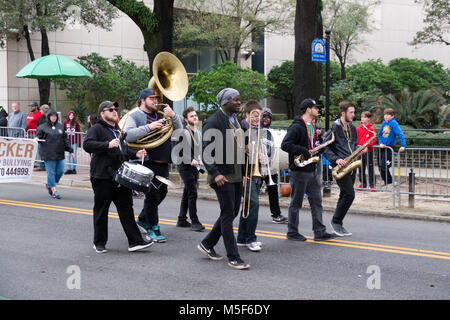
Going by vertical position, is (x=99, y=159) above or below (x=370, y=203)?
above

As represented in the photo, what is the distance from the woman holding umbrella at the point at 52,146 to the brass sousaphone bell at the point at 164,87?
4.48m

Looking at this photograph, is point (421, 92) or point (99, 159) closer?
point (99, 159)

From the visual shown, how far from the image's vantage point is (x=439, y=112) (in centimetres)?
1967

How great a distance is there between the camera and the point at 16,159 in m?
12.4

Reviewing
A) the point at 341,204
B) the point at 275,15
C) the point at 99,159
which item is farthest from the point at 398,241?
the point at 275,15

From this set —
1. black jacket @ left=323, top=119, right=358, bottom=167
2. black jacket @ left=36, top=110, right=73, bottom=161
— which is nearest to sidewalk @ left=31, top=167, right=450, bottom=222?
black jacket @ left=323, top=119, right=358, bottom=167

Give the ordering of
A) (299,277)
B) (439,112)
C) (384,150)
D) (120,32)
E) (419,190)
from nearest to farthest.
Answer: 1. (299,277)
2. (419,190)
3. (384,150)
4. (439,112)
5. (120,32)

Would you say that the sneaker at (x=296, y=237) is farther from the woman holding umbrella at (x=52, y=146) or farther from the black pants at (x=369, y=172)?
the woman holding umbrella at (x=52, y=146)

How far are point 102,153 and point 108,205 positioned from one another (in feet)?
2.24

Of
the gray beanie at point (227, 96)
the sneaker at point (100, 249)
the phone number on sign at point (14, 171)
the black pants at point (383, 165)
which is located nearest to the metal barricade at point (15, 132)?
the phone number on sign at point (14, 171)

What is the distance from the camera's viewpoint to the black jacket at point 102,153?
25.0ft

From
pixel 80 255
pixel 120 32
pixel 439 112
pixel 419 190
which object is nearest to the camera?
pixel 80 255

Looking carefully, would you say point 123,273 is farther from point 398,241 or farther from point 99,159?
point 398,241

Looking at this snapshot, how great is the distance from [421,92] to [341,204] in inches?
482
